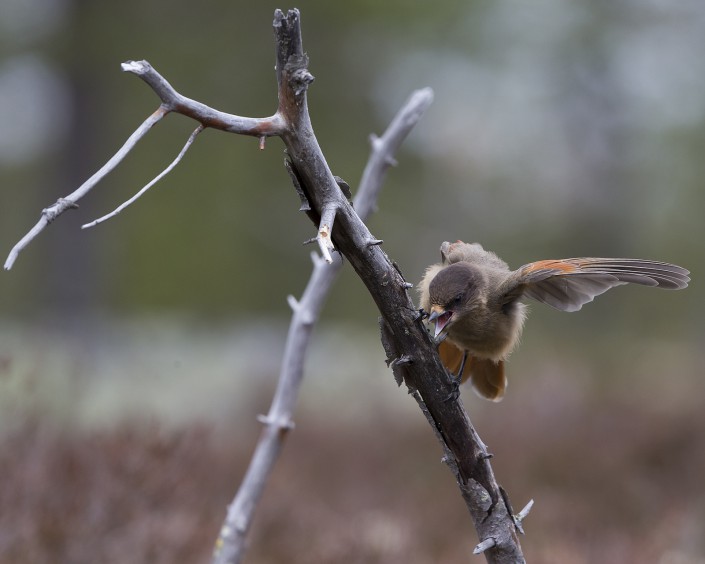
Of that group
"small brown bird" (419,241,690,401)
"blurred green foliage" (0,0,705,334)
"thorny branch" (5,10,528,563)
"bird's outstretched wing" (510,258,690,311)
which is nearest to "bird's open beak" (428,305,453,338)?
"small brown bird" (419,241,690,401)

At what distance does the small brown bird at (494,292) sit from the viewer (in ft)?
9.02

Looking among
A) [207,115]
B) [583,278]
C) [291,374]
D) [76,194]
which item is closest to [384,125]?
[291,374]

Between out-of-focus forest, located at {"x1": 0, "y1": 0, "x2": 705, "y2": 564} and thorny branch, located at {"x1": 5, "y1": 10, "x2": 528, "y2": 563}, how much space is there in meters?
2.32

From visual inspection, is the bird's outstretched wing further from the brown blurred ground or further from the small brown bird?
the brown blurred ground

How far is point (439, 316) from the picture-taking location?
3191 millimetres

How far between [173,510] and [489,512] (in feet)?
8.70

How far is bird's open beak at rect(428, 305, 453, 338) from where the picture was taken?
3170 millimetres

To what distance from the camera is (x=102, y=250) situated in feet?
47.6

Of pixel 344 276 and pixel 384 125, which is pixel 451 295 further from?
pixel 344 276

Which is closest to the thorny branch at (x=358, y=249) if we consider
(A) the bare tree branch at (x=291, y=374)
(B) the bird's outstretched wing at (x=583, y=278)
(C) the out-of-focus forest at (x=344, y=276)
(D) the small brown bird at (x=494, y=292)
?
(D) the small brown bird at (x=494, y=292)

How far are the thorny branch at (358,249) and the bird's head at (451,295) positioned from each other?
32.5 inches

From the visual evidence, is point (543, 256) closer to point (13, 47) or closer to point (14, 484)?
point (13, 47)

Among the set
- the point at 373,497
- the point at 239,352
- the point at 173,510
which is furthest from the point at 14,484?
the point at 239,352

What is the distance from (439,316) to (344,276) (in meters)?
19.6
